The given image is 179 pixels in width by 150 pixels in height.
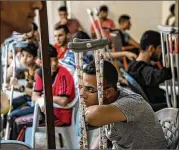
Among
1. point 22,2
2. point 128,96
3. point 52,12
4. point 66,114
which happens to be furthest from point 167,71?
point 52,12

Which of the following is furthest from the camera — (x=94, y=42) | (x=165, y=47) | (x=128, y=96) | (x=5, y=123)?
(x=5, y=123)

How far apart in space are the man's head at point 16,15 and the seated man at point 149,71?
1894 millimetres

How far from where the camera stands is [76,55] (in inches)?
51.4

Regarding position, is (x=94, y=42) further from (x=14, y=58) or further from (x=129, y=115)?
(x=14, y=58)

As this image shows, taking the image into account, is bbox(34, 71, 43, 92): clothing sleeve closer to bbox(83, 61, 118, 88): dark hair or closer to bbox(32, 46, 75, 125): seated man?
bbox(32, 46, 75, 125): seated man

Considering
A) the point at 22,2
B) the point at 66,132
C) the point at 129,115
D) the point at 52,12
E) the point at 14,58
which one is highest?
the point at 52,12

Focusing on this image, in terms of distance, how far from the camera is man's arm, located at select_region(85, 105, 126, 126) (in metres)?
1.41

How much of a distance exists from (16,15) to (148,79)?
81.4 inches

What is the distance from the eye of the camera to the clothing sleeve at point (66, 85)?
259 cm

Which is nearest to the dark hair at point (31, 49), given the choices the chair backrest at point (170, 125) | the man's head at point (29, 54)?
the man's head at point (29, 54)

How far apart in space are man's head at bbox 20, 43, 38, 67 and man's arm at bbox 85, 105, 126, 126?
1.85 metres

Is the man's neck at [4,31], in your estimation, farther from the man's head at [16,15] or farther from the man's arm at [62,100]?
the man's arm at [62,100]

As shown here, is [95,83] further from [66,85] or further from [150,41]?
[150,41]

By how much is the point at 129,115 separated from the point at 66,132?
1.22 m
